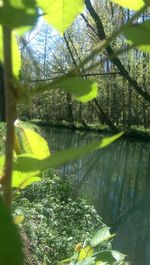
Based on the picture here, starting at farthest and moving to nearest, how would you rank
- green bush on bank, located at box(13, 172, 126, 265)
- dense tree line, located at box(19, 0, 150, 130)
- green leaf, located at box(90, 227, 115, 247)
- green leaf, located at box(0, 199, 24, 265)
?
dense tree line, located at box(19, 0, 150, 130), green bush on bank, located at box(13, 172, 126, 265), green leaf, located at box(90, 227, 115, 247), green leaf, located at box(0, 199, 24, 265)

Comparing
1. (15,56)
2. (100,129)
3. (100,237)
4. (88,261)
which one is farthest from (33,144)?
(100,129)

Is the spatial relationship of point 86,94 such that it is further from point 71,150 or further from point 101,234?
point 101,234

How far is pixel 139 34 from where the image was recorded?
18 centimetres

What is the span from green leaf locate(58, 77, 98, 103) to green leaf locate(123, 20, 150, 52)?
0.03 meters

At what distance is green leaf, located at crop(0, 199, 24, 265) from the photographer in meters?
0.12

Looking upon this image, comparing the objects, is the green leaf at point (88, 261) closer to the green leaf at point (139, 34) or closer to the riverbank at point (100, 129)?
the green leaf at point (139, 34)

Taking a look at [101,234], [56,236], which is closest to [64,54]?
[56,236]

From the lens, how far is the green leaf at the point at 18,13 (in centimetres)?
14

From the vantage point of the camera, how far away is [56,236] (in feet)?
13.9

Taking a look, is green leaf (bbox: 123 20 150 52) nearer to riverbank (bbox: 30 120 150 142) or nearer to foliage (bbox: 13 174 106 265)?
foliage (bbox: 13 174 106 265)

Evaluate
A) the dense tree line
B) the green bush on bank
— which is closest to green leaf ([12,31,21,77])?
the green bush on bank

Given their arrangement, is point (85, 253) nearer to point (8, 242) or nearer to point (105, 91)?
point (8, 242)

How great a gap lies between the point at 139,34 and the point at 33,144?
0.10m

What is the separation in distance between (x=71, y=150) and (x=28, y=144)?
12 centimetres
